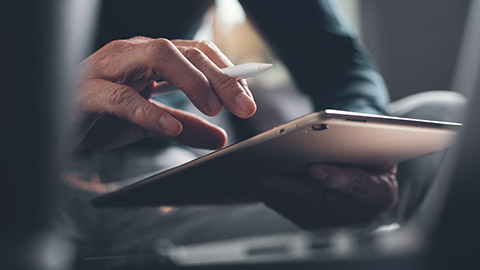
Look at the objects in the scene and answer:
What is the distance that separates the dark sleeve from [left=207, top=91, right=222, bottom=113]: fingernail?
417mm

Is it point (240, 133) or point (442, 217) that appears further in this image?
point (240, 133)

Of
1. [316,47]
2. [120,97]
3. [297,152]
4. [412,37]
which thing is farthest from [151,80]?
[412,37]

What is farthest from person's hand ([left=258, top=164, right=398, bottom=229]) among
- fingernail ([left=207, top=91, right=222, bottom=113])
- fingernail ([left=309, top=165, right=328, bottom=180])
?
fingernail ([left=207, top=91, right=222, bottom=113])

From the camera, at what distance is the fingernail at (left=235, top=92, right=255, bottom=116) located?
326mm

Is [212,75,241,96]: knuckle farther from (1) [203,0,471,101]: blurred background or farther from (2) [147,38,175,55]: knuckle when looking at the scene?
(1) [203,0,471,101]: blurred background

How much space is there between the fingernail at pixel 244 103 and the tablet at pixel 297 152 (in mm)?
39

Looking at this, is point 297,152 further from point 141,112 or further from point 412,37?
point 412,37

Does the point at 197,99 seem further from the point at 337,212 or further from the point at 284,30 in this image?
the point at 284,30

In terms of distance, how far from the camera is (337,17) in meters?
0.86

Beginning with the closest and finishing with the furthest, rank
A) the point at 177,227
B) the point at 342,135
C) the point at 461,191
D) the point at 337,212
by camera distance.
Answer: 1. the point at 461,191
2. the point at 342,135
3. the point at 337,212
4. the point at 177,227

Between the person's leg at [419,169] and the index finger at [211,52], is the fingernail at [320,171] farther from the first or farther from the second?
the person's leg at [419,169]

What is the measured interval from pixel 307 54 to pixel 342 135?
0.57m

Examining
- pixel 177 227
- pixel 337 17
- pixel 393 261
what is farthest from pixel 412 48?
pixel 393 261

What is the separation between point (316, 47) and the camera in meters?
0.83
